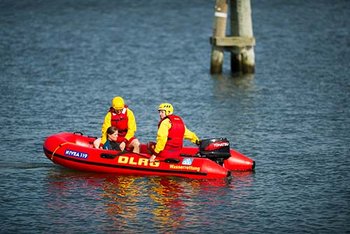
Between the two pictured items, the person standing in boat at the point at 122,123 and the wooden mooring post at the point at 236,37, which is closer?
the person standing in boat at the point at 122,123

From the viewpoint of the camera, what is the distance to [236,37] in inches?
1487

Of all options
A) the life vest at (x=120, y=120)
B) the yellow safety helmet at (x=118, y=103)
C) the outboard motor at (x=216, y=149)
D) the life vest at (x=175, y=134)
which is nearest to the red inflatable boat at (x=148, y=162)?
the outboard motor at (x=216, y=149)

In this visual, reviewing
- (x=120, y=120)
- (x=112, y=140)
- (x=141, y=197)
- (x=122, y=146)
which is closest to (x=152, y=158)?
(x=122, y=146)

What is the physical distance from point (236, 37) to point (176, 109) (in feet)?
17.6

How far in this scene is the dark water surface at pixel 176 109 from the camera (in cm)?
2144

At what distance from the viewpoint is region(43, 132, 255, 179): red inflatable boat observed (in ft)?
77.8

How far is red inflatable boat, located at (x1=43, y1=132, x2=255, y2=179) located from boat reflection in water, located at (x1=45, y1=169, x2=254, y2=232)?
0.62 feet

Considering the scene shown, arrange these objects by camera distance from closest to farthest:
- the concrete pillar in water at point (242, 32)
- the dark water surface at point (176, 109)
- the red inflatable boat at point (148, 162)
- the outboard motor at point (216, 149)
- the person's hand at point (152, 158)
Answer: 1. the dark water surface at point (176, 109)
2. the red inflatable boat at point (148, 162)
3. the person's hand at point (152, 158)
4. the outboard motor at point (216, 149)
5. the concrete pillar in water at point (242, 32)

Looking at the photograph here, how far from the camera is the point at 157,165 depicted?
2386 cm

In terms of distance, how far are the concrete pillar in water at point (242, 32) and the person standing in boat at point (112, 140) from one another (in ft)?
45.8

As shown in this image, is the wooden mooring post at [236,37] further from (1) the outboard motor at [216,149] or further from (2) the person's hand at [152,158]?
(2) the person's hand at [152,158]

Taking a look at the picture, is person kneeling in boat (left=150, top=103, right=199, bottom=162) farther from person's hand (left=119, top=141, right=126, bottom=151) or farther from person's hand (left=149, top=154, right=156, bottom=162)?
person's hand (left=119, top=141, right=126, bottom=151)

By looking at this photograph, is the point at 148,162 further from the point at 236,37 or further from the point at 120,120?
the point at 236,37

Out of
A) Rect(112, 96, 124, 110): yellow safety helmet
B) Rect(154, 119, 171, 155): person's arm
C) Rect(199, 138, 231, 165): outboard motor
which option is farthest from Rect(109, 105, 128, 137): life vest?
Rect(199, 138, 231, 165): outboard motor
